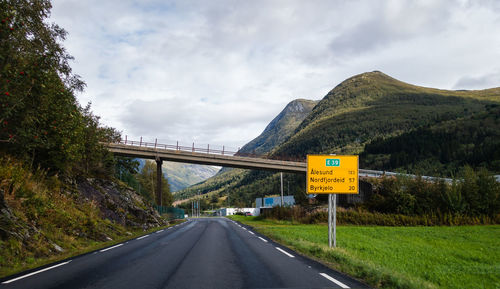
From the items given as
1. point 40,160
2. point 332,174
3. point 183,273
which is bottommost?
point 183,273

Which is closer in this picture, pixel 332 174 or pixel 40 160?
pixel 332 174

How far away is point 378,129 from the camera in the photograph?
183 meters

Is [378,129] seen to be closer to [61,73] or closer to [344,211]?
[344,211]

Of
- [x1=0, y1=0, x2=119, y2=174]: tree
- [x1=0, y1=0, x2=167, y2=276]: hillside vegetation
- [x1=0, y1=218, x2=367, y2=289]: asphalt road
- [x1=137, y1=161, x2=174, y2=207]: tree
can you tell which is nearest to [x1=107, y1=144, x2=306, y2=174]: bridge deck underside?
[x1=0, y1=0, x2=167, y2=276]: hillside vegetation

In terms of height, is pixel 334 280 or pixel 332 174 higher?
pixel 332 174

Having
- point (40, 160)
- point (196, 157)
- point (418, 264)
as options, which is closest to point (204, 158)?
point (196, 157)

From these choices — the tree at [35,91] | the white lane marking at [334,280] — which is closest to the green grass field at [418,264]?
the white lane marking at [334,280]

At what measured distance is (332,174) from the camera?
539 inches

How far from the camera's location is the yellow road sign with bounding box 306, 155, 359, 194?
1356 centimetres

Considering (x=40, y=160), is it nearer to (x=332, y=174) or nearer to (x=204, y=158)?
(x=332, y=174)

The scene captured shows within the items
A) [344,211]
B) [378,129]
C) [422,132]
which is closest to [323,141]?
[378,129]

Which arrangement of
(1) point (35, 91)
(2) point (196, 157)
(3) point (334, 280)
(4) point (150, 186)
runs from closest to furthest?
(3) point (334, 280) → (1) point (35, 91) → (2) point (196, 157) → (4) point (150, 186)

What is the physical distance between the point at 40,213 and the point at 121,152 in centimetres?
4019

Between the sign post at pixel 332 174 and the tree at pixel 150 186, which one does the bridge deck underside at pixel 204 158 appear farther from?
the sign post at pixel 332 174
